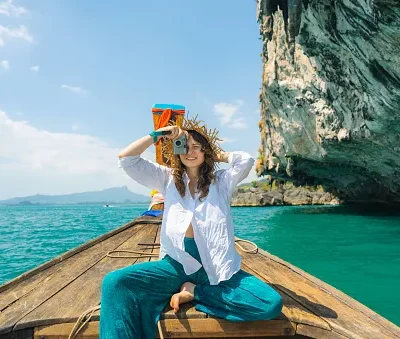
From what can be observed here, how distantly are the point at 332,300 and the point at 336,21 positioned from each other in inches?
501

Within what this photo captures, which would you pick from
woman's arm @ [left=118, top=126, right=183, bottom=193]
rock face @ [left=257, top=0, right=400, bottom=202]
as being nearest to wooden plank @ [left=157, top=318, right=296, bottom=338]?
woman's arm @ [left=118, top=126, right=183, bottom=193]

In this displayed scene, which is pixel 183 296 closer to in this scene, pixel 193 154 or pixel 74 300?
pixel 74 300

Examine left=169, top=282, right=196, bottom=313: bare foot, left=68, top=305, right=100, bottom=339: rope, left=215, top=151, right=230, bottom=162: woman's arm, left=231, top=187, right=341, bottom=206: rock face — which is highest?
left=215, top=151, right=230, bottom=162: woman's arm

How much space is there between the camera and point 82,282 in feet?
9.82

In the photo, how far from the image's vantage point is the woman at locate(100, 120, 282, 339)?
211 centimetres

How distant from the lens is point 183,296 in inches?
89.8

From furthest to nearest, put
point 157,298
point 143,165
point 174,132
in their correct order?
point 143,165
point 174,132
point 157,298

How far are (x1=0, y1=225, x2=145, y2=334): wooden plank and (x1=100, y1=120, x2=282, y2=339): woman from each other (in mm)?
620

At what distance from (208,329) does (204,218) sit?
2.24 ft

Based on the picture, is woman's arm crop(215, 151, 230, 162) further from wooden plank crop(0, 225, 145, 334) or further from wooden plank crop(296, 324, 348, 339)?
wooden plank crop(0, 225, 145, 334)

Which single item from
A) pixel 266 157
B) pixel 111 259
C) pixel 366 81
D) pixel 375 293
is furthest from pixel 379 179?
pixel 111 259

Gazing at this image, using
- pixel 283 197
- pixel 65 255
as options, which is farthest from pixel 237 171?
pixel 283 197

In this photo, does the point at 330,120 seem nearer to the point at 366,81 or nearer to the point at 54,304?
the point at 366,81

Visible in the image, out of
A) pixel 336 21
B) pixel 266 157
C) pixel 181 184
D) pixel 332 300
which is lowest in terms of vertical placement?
pixel 332 300
